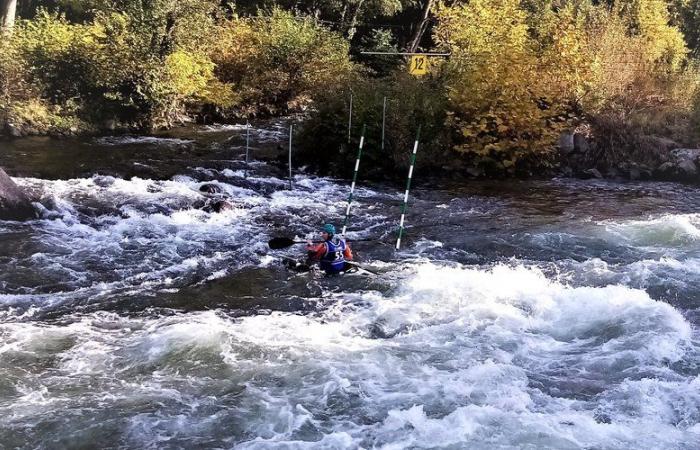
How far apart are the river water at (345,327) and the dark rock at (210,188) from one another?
1.13 ft

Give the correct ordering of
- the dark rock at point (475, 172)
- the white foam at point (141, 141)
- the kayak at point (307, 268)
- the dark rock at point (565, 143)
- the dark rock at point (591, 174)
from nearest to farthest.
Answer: the kayak at point (307, 268) < the dark rock at point (475, 172) < the dark rock at point (591, 174) < the dark rock at point (565, 143) < the white foam at point (141, 141)

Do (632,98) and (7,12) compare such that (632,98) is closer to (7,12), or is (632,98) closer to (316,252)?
(316,252)

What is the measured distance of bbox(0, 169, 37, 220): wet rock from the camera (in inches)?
441

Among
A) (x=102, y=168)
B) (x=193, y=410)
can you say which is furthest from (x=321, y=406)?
(x=102, y=168)

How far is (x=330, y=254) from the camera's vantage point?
9.29 metres

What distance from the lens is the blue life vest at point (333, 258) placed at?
9.30 meters

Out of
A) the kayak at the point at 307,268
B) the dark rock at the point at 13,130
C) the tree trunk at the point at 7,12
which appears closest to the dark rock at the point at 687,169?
the kayak at the point at 307,268

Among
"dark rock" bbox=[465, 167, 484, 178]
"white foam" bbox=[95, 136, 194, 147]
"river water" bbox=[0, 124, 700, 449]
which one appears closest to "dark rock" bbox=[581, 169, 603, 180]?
"dark rock" bbox=[465, 167, 484, 178]

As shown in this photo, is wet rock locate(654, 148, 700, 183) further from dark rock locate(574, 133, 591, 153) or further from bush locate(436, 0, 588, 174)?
bush locate(436, 0, 588, 174)

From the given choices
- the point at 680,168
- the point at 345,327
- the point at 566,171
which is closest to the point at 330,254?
the point at 345,327

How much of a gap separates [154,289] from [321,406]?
3.60 meters

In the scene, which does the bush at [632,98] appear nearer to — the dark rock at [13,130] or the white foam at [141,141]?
the white foam at [141,141]

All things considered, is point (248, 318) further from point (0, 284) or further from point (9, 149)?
point (9, 149)

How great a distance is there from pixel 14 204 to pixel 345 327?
22.9ft
